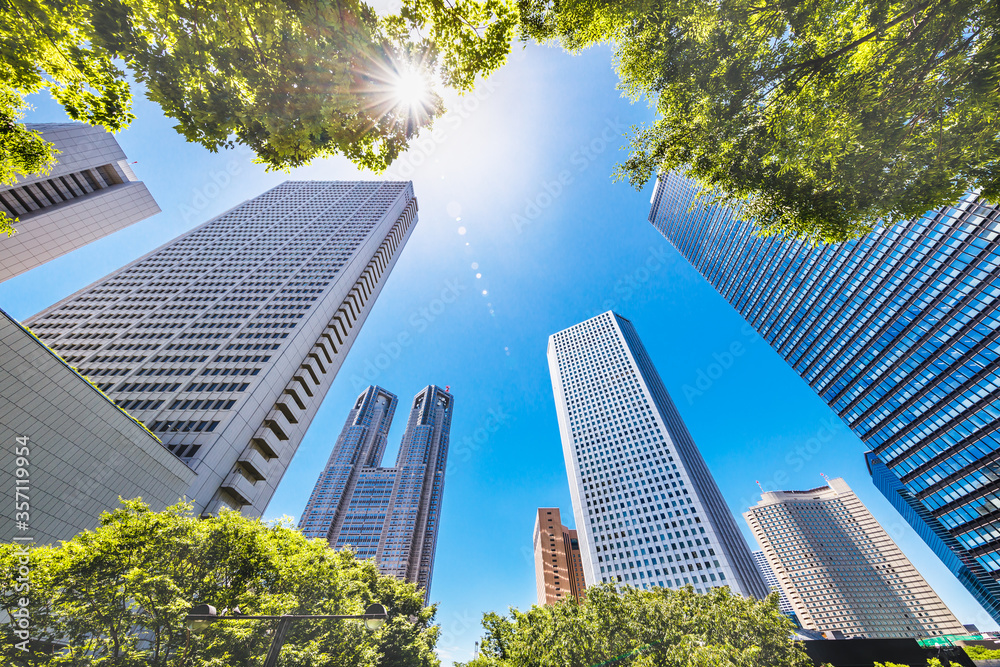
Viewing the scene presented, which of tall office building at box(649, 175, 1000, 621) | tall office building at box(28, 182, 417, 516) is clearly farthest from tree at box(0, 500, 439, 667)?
tall office building at box(649, 175, 1000, 621)

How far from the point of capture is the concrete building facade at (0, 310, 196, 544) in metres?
18.8

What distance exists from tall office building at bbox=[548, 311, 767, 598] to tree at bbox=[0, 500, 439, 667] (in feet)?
231

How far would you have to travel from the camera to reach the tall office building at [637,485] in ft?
258

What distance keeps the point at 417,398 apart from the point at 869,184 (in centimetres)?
17226

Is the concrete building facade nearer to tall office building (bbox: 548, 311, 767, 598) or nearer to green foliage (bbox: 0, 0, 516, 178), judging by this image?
green foliage (bbox: 0, 0, 516, 178)

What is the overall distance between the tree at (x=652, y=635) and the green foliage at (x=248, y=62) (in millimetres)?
21543

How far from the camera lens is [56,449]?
66.4 ft

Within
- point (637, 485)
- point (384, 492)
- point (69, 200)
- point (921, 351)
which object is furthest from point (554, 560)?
point (69, 200)

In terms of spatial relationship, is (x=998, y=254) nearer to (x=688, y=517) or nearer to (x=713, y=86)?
(x=688, y=517)

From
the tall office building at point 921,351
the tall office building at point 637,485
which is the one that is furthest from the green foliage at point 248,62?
the tall office building at point 637,485

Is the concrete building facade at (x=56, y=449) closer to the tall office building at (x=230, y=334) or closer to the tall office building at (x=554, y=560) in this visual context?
the tall office building at (x=230, y=334)

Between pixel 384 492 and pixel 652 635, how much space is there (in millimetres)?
129978

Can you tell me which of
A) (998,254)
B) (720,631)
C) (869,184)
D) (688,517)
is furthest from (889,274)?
(869,184)

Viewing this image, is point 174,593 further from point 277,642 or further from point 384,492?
point 384,492
